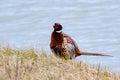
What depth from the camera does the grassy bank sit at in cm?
647

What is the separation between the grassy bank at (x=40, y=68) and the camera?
6473mm

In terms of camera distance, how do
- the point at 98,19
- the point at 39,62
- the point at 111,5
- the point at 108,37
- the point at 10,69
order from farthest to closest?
the point at 111,5
the point at 98,19
the point at 108,37
the point at 39,62
the point at 10,69

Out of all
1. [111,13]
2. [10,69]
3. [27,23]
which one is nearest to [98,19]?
[111,13]

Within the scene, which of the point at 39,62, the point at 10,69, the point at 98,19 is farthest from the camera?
the point at 98,19

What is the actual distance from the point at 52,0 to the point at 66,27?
242 cm

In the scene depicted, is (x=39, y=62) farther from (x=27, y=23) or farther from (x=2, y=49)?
(x=27, y=23)

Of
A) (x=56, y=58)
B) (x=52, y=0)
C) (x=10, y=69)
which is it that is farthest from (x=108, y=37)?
(x=10, y=69)

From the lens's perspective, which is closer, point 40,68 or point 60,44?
point 40,68

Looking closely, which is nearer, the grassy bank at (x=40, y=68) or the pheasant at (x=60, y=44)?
the grassy bank at (x=40, y=68)

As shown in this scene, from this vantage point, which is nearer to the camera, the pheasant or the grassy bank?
the grassy bank

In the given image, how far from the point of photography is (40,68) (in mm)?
6855

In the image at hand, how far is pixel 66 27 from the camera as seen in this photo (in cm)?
1553

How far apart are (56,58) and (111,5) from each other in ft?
32.2

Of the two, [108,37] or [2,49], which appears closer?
[2,49]
